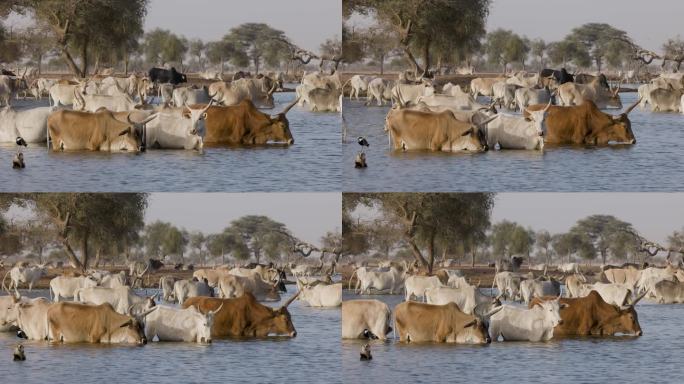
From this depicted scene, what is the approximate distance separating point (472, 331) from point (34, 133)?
851 centimetres

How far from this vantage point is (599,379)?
83.6 feet

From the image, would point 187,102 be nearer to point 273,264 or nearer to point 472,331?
point 273,264

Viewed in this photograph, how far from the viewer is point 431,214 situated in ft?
107

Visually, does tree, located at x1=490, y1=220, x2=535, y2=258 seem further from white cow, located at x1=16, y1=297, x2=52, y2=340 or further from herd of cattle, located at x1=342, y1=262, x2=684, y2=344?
white cow, located at x1=16, y1=297, x2=52, y2=340

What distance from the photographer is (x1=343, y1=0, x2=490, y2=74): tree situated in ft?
105

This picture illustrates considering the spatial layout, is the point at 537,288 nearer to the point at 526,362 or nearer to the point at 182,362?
the point at 526,362

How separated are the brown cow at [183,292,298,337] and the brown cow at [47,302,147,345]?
1.70 m

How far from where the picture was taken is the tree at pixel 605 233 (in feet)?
116

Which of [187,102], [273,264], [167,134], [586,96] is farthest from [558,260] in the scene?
[167,134]

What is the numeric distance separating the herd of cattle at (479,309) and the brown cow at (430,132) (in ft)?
8.68

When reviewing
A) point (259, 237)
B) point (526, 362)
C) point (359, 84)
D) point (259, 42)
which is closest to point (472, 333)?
point (526, 362)

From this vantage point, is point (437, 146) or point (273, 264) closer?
point (437, 146)

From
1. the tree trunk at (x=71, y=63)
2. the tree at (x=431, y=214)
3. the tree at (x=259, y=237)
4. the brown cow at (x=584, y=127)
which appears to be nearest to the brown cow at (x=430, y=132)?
the tree at (x=431, y=214)

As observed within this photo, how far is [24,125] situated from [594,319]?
10.2m
